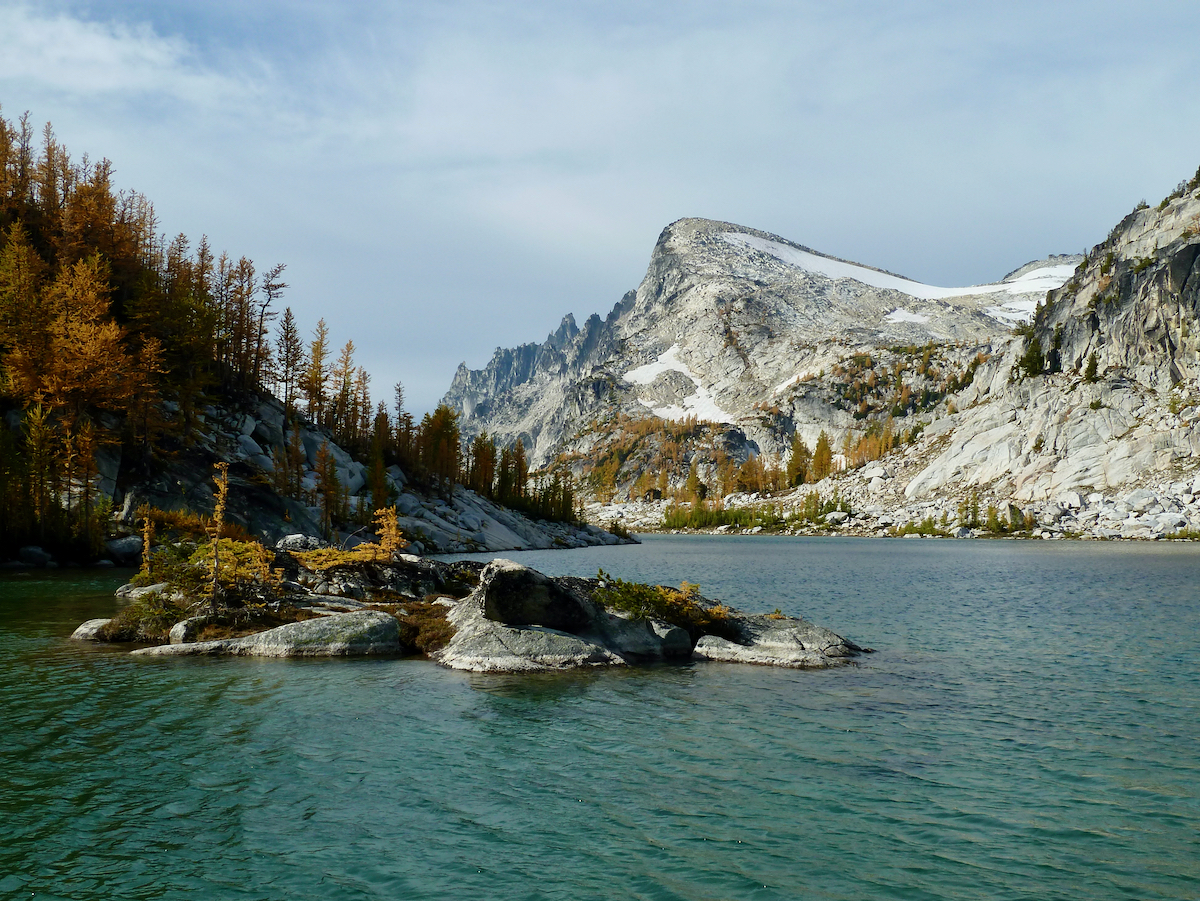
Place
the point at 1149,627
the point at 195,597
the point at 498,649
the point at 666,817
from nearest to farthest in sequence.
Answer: the point at 666,817 → the point at 498,649 → the point at 195,597 → the point at 1149,627

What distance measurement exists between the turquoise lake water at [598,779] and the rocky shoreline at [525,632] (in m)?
1.25

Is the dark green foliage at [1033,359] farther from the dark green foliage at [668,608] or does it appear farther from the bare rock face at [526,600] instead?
the bare rock face at [526,600]

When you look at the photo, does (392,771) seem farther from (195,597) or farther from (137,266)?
(137,266)

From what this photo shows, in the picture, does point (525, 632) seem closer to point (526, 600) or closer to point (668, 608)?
point (526, 600)

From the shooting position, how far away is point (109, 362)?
60781mm

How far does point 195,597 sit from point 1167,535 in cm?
14517

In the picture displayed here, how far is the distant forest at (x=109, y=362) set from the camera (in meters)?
55.2

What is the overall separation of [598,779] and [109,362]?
63741mm

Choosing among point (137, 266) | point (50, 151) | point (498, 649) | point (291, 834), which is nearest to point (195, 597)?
point (498, 649)

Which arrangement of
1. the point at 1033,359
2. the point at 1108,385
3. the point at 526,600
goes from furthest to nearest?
the point at 1033,359 → the point at 1108,385 → the point at 526,600

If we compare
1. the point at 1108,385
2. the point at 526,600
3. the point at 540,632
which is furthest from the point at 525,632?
the point at 1108,385

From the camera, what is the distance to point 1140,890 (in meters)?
9.88

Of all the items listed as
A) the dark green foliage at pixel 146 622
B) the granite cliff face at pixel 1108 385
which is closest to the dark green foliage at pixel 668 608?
the dark green foliage at pixel 146 622

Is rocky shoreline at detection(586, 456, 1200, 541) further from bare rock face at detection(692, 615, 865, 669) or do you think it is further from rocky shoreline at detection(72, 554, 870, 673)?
rocky shoreline at detection(72, 554, 870, 673)
